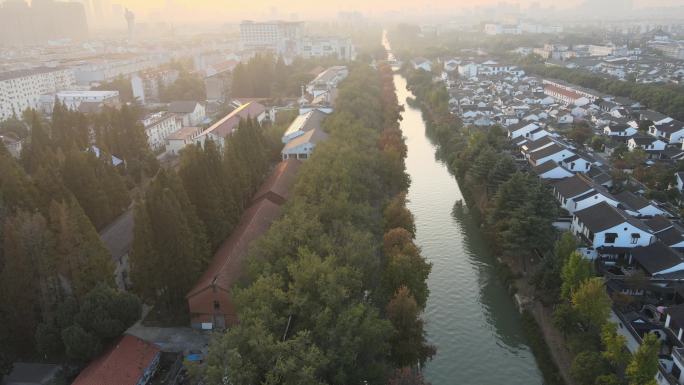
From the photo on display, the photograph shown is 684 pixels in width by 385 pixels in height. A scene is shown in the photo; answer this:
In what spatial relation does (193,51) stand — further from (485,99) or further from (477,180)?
(477,180)

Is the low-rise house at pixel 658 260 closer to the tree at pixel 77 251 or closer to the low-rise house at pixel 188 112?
the tree at pixel 77 251

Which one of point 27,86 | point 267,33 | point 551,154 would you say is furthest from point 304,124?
point 267,33

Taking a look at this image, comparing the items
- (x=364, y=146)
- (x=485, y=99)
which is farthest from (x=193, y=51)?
(x=364, y=146)

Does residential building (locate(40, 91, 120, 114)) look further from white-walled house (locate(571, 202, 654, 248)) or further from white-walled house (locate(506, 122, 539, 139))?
white-walled house (locate(571, 202, 654, 248))

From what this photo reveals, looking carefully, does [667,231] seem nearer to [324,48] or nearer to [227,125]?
[227,125]

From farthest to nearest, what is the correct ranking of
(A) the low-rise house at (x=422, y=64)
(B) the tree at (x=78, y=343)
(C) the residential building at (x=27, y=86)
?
(A) the low-rise house at (x=422, y=64)
(C) the residential building at (x=27, y=86)
(B) the tree at (x=78, y=343)

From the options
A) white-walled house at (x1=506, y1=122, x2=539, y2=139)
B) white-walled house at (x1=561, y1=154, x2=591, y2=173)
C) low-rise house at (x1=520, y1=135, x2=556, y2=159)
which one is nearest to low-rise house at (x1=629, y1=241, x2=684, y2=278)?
white-walled house at (x1=561, y1=154, x2=591, y2=173)

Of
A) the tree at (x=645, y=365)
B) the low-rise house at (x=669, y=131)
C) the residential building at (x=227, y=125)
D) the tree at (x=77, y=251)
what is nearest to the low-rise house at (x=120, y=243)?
the tree at (x=77, y=251)
